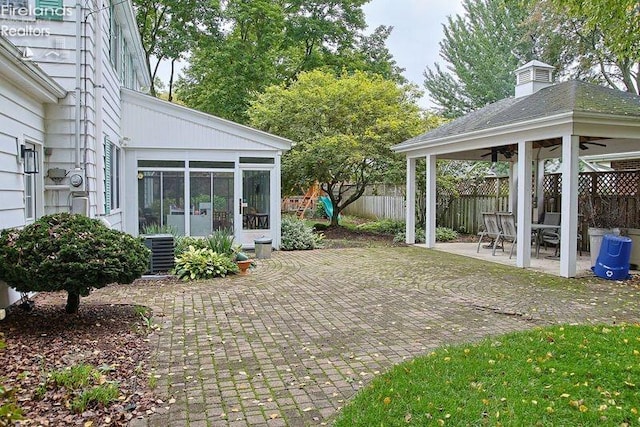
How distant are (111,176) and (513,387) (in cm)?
860

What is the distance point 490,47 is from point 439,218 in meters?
15.5

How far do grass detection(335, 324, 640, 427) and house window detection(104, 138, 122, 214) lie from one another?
271 inches

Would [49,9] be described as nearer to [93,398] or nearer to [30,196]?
[30,196]

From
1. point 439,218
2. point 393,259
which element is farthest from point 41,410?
point 439,218

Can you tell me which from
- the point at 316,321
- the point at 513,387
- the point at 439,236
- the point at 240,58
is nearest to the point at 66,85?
the point at 316,321

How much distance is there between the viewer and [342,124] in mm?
15555

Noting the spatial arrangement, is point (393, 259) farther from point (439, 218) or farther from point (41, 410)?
point (41, 410)

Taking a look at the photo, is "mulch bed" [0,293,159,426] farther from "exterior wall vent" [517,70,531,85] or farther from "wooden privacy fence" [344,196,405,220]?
"wooden privacy fence" [344,196,405,220]

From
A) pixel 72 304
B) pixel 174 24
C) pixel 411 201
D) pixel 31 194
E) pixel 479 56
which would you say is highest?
pixel 479 56

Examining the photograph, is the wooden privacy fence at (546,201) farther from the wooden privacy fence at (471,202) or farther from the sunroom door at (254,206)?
the sunroom door at (254,206)

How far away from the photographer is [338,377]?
13.1 ft

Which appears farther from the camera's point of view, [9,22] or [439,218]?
[439,218]

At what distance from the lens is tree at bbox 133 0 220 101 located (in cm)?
2266

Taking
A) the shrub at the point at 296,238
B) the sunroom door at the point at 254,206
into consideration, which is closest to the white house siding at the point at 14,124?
the sunroom door at the point at 254,206
